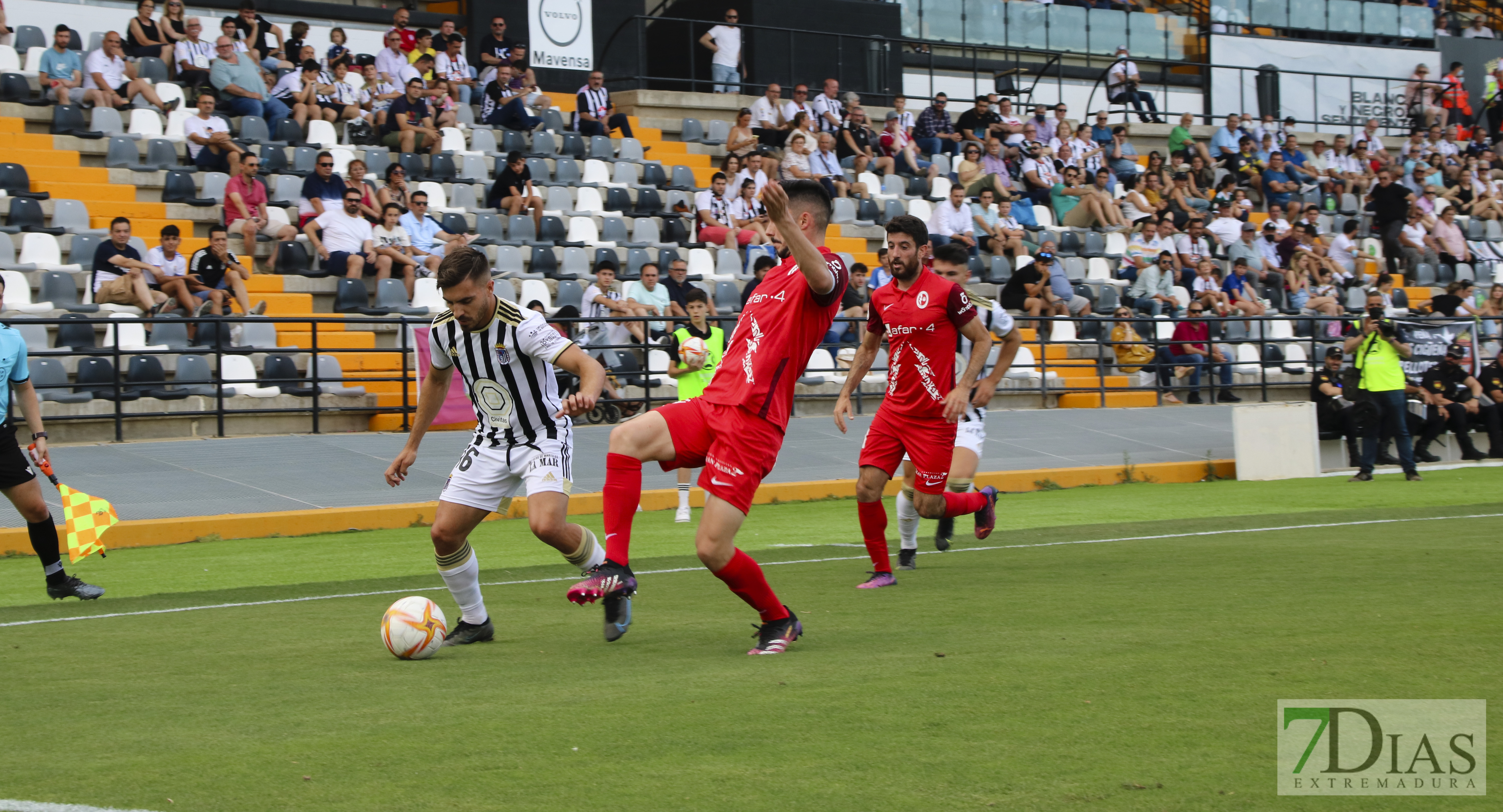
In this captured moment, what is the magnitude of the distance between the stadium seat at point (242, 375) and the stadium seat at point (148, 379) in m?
0.67

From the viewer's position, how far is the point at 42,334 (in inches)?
672

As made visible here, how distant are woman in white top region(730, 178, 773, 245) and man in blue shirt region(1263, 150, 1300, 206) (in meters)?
13.5

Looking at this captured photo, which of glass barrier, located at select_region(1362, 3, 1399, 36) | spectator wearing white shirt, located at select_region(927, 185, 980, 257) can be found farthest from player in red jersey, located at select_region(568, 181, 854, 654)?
glass barrier, located at select_region(1362, 3, 1399, 36)

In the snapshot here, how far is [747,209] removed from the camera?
973 inches

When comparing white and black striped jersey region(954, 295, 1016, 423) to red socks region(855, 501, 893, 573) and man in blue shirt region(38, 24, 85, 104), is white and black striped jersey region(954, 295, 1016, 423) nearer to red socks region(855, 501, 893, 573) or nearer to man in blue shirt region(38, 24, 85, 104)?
red socks region(855, 501, 893, 573)

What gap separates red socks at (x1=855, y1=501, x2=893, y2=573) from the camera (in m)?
10.0

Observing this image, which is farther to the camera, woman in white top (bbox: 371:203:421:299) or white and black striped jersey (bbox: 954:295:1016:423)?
woman in white top (bbox: 371:203:421:299)

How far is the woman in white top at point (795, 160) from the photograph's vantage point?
25.6 m

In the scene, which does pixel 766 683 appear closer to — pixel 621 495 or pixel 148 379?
pixel 621 495

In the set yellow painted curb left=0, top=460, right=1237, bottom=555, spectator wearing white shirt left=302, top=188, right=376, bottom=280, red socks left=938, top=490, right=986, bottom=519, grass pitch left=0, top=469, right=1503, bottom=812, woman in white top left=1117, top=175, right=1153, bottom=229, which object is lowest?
yellow painted curb left=0, top=460, right=1237, bottom=555

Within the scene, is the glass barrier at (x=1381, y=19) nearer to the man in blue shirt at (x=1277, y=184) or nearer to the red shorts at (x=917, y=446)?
the man in blue shirt at (x=1277, y=184)

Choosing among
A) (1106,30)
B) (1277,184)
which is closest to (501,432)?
(1277,184)

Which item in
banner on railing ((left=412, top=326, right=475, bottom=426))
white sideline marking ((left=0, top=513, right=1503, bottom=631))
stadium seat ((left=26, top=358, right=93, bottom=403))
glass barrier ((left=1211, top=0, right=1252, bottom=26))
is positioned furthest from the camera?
glass barrier ((left=1211, top=0, right=1252, bottom=26))

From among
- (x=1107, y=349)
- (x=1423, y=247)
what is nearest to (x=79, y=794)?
(x=1107, y=349)
